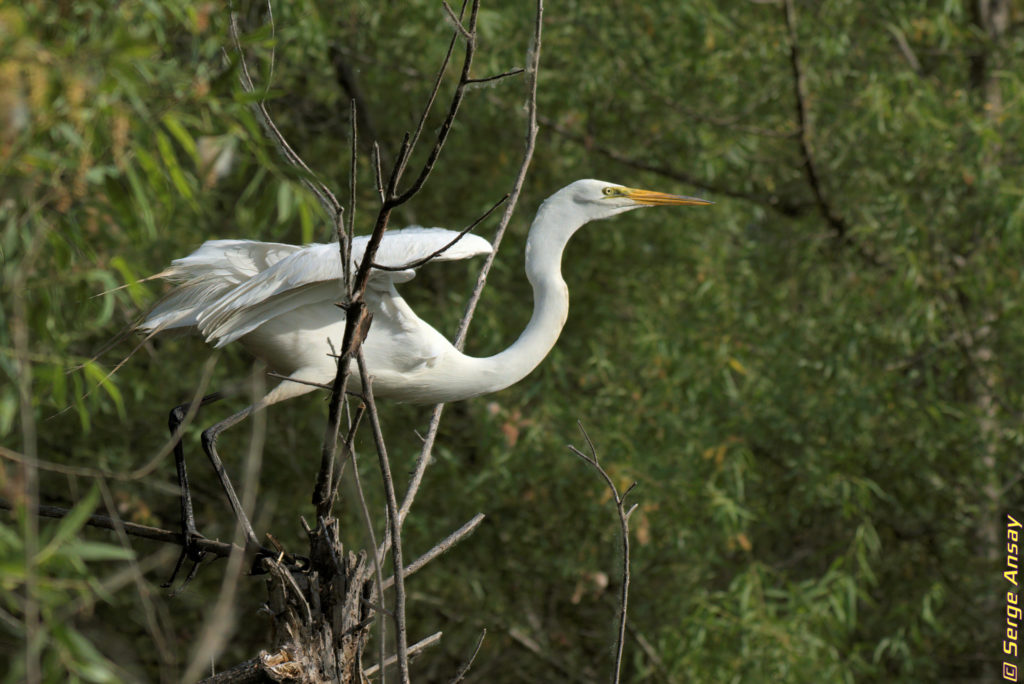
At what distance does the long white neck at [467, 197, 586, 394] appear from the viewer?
2303mm

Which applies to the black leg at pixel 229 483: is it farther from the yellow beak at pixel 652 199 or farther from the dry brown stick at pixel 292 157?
the yellow beak at pixel 652 199

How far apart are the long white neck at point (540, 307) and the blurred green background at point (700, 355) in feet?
4.52

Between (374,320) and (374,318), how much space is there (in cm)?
2

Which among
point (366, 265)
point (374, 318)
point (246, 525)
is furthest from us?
point (374, 318)

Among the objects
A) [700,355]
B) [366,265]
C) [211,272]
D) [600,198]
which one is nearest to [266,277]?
[211,272]

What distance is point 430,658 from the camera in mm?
4613

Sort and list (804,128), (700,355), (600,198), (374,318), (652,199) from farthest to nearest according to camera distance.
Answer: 1. (804,128)
2. (700,355)
3. (652,199)
4. (600,198)
5. (374,318)

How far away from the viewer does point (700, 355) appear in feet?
12.8

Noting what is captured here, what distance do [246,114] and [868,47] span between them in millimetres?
3454

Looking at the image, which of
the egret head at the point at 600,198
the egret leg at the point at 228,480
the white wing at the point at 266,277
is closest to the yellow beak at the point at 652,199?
the egret head at the point at 600,198

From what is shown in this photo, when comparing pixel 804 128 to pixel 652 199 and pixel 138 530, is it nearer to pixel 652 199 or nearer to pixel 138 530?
pixel 652 199

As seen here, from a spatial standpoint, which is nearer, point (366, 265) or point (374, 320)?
point (366, 265)

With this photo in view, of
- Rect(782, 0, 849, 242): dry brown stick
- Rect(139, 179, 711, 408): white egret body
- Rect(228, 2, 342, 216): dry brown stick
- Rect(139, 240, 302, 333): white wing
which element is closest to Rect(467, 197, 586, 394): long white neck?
Rect(139, 179, 711, 408): white egret body

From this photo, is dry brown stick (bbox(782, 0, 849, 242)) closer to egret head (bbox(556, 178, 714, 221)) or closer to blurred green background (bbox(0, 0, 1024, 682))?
blurred green background (bbox(0, 0, 1024, 682))
